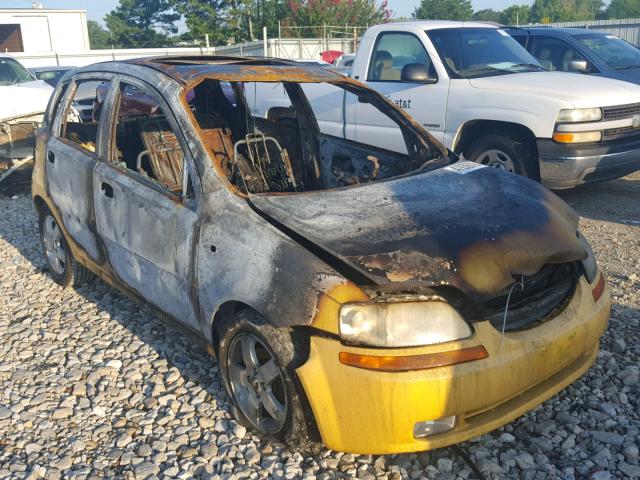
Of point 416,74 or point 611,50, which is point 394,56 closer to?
point 416,74

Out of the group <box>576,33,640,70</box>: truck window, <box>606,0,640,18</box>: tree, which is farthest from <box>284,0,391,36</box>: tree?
<box>606,0,640,18</box>: tree

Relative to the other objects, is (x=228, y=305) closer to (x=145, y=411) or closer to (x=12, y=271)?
(x=145, y=411)

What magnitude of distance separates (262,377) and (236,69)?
6.17 feet

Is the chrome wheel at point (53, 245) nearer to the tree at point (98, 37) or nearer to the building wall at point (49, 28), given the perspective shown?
the building wall at point (49, 28)

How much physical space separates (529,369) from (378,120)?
487cm

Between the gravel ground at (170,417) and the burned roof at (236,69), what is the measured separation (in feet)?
5.50

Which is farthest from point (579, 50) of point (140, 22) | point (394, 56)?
point (140, 22)

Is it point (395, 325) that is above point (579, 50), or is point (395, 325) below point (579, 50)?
below

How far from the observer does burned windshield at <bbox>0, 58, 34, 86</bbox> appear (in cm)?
1140

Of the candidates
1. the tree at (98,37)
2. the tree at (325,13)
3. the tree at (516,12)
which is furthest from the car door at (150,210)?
the tree at (516,12)

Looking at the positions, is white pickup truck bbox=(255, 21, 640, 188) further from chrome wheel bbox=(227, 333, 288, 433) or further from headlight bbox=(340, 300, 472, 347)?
headlight bbox=(340, 300, 472, 347)

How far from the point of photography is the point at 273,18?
3772 cm

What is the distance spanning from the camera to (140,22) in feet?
208

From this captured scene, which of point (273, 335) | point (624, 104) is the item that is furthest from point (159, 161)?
point (624, 104)
